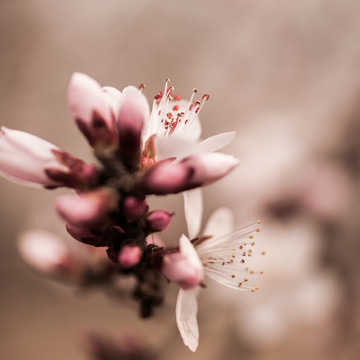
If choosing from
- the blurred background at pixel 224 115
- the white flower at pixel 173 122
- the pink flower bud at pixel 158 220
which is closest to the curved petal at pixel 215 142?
the white flower at pixel 173 122

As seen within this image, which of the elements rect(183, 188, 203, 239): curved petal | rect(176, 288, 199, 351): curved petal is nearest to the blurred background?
rect(183, 188, 203, 239): curved petal

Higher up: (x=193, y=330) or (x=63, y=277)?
(x=193, y=330)

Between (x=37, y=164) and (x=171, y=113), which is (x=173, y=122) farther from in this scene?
(x=37, y=164)

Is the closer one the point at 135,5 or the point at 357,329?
the point at 357,329

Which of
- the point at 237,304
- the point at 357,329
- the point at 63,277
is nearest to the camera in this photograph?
the point at 63,277

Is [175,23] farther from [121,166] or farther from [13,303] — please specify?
[121,166]

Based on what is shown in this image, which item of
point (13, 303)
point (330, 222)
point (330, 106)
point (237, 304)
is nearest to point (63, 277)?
point (237, 304)
